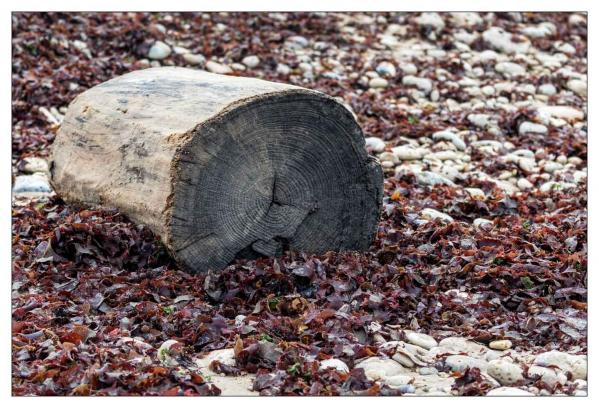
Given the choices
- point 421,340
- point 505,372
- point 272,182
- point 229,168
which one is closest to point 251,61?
point 272,182

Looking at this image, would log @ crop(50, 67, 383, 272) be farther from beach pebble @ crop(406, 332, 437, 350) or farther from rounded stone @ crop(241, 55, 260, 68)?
rounded stone @ crop(241, 55, 260, 68)

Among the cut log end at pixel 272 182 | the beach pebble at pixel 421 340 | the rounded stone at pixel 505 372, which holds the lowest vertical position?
the beach pebble at pixel 421 340

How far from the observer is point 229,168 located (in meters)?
5.09

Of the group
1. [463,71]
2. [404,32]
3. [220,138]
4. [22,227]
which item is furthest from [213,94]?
[404,32]

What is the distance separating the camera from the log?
5.02 metres

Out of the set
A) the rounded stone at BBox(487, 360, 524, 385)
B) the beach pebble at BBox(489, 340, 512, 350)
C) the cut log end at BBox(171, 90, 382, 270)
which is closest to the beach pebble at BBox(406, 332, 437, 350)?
the beach pebble at BBox(489, 340, 512, 350)

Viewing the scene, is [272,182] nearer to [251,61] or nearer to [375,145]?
[375,145]

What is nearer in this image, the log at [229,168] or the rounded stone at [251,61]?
the log at [229,168]

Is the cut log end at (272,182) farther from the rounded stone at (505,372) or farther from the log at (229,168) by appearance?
the rounded stone at (505,372)

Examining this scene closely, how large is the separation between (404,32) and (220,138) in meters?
7.52

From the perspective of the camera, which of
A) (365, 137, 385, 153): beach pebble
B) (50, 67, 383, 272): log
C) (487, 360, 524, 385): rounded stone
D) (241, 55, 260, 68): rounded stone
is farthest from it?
(241, 55, 260, 68): rounded stone

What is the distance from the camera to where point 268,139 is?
17.0ft

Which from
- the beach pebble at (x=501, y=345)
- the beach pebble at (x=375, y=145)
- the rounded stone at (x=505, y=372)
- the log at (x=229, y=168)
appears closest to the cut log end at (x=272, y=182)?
the log at (x=229, y=168)

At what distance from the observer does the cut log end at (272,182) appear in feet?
16.5
